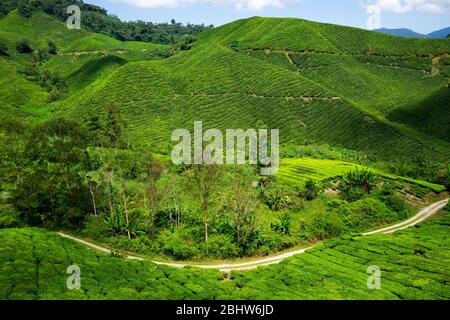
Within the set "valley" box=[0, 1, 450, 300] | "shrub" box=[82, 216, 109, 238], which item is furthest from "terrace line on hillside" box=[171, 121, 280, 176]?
"shrub" box=[82, 216, 109, 238]

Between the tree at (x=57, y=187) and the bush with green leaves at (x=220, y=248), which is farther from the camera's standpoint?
the tree at (x=57, y=187)

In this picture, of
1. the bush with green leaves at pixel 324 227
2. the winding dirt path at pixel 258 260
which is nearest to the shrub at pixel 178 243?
the winding dirt path at pixel 258 260

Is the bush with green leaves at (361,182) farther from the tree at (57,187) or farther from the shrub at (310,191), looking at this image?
the tree at (57,187)

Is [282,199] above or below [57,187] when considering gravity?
below

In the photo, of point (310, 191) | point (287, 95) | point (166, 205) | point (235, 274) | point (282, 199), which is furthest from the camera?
point (287, 95)

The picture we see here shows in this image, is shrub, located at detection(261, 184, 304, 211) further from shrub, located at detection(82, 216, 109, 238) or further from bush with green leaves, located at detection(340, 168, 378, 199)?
shrub, located at detection(82, 216, 109, 238)

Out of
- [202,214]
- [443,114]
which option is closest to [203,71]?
[443,114]

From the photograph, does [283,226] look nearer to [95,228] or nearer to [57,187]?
[95,228]

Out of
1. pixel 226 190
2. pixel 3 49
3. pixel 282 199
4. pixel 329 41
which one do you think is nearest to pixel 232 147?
pixel 226 190
